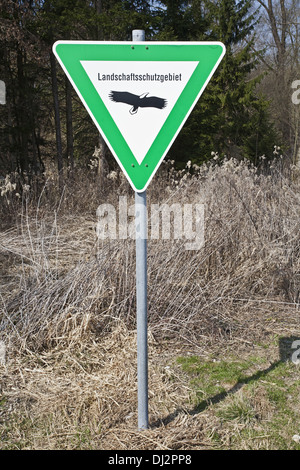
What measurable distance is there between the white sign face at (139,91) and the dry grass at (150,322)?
144cm

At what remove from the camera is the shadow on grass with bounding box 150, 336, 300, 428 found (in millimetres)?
2473

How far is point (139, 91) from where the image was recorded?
6.52 ft

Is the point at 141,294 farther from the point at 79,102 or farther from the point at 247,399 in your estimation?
the point at 79,102

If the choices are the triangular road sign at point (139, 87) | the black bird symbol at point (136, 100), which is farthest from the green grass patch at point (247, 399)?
the black bird symbol at point (136, 100)

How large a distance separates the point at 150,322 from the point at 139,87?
202 cm

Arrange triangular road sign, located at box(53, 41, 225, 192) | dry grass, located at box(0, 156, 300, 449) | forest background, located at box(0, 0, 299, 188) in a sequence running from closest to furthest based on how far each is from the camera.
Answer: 1. triangular road sign, located at box(53, 41, 225, 192)
2. dry grass, located at box(0, 156, 300, 449)
3. forest background, located at box(0, 0, 299, 188)

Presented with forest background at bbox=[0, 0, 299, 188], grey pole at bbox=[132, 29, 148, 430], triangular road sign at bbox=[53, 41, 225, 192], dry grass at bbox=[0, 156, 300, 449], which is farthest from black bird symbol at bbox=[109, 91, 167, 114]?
forest background at bbox=[0, 0, 299, 188]

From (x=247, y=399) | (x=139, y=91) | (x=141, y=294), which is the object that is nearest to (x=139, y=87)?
(x=139, y=91)

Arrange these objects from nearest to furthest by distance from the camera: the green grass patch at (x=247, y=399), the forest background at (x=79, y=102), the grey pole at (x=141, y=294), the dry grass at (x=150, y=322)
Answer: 1. the grey pole at (x=141, y=294)
2. the green grass patch at (x=247, y=399)
3. the dry grass at (x=150, y=322)
4. the forest background at (x=79, y=102)

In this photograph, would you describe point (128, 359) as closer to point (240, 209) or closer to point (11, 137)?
point (240, 209)

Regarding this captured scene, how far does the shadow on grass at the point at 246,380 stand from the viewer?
2.47 metres

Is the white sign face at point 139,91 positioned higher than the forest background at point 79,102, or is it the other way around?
the forest background at point 79,102

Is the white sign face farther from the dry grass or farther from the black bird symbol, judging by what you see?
the dry grass

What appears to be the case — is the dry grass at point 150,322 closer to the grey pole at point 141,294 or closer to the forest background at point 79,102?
the grey pole at point 141,294
